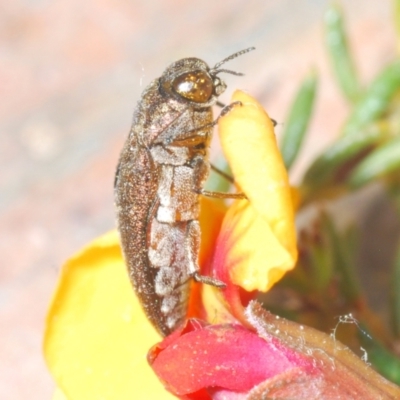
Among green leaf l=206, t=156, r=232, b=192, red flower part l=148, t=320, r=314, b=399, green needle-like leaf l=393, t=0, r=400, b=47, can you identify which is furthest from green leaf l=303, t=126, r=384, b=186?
red flower part l=148, t=320, r=314, b=399

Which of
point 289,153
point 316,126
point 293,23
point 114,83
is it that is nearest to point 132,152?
point 289,153

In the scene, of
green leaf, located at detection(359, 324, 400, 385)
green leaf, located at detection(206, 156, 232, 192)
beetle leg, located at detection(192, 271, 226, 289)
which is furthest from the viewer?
green leaf, located at detection(206, 156, 232, 192)

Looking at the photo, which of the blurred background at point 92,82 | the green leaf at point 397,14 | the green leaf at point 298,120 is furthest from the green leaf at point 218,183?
the blurred background at point 92,82

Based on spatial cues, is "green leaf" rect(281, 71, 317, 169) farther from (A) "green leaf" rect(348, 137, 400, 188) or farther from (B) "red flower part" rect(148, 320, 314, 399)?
(B) "red flower part" rect(148, 320, 314, 399)

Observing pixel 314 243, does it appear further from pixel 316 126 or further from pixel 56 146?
pixel 56 146

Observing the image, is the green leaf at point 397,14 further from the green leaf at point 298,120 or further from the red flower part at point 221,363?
the red flower part at point 221,363

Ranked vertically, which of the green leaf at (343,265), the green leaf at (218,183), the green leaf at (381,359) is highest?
the green leaf at (218,183)

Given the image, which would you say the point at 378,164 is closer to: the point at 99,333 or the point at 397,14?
the point at 397,14
